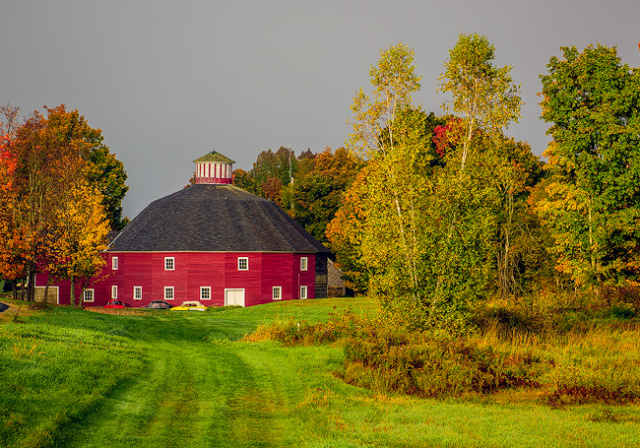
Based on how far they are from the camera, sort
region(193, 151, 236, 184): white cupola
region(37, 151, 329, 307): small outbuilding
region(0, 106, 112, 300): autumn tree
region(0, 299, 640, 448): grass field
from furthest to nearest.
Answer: region(193, 151, 236, 184): white cupola, region(37, 151, 329, 307): small outbuilding, region(0, 106, 112, 300): autumn tree, region(0, 299, 640, 448): grass field

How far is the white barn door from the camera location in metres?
67.9

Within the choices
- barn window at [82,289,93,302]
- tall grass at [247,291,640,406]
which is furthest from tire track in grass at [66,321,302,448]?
barn window at [82,289,93,302]

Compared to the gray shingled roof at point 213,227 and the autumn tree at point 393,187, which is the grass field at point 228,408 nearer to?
the autumn tree at point 393,187

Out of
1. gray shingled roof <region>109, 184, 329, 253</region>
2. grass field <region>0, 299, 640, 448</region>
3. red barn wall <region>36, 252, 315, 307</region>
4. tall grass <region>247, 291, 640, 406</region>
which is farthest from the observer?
gray shingled roof <region>109, 184, 329, 253</region>

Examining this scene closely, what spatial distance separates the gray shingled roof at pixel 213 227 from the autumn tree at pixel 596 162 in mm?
35505

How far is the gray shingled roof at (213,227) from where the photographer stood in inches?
2763

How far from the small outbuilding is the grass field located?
149ft

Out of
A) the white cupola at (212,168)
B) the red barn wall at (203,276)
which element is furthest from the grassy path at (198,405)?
the white cupola at (212,168)

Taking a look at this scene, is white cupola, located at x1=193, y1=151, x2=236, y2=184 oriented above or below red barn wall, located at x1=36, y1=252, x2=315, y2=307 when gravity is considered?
above

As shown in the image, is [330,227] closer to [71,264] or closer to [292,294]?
[292,294]

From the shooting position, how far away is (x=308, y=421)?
14734 mm

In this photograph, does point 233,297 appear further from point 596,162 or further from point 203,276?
point 596,162

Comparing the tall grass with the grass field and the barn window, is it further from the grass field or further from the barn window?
the barn window

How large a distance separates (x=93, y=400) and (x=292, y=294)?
2188 inches
